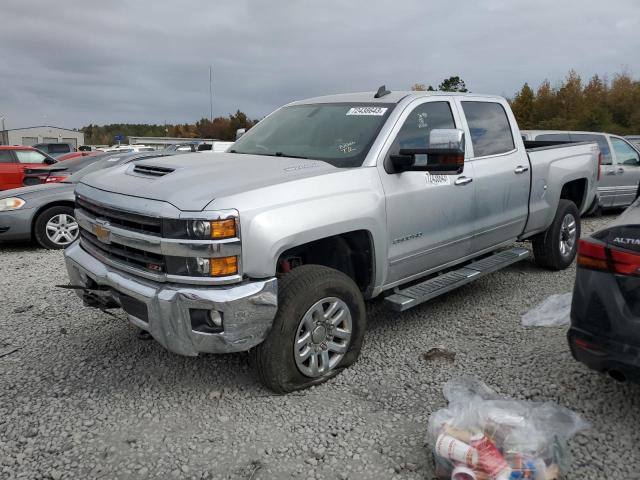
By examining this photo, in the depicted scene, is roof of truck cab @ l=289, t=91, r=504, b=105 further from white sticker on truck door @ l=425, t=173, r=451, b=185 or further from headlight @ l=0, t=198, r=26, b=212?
headlight @ l=0, t=198, r=26, b=212

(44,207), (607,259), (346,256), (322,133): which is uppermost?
(322,133)

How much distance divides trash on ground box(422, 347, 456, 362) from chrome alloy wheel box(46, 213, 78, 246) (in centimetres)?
575

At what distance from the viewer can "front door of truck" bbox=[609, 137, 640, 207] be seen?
9.67 meters

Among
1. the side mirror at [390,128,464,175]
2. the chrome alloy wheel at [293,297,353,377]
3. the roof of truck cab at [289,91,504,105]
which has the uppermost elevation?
the roof of truck cab at [289,91,504,105]

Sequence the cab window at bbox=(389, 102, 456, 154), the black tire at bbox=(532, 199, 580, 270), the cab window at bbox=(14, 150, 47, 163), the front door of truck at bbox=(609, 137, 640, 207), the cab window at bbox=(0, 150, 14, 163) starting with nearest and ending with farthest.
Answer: the cab window at bbox=(389, 102, 456, 154) → the black tire at bbox=(532, 199, 580, 270) → the front door of truck at bbox=(609, 137, 640, 207) → the cab window at bbox=(0, 150, 14, 163) → the cab window at bbox=(14, 150, 47, 163)

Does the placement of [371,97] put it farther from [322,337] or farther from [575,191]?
[575,191]

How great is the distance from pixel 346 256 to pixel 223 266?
1.10 metres

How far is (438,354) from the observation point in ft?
12.7

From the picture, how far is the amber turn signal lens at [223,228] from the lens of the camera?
283 cm

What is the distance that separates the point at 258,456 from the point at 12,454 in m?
1.29

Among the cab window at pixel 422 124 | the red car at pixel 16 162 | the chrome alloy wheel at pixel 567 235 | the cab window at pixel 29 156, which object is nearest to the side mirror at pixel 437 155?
the cab window at pixel 422 124

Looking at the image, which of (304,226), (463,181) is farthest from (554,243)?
(304,226)

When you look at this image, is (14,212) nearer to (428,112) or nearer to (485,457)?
(428,112)

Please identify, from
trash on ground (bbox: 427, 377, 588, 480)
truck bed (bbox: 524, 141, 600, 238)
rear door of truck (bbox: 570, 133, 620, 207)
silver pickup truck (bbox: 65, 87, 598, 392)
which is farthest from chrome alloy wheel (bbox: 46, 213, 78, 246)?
rear door of truck (bbox: 570, 133, 620, 207)
